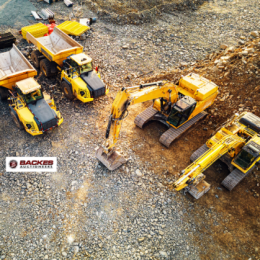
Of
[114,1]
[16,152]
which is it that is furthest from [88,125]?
[114,1]

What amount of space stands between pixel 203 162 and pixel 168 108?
3.40 m

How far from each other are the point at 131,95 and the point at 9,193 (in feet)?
18.0

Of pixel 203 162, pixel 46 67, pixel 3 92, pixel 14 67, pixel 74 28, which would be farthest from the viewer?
pixel 74 28

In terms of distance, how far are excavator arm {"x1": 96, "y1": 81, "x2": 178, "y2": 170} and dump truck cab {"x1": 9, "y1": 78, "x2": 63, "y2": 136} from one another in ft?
8.46

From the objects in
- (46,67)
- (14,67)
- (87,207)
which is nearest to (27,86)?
(46,67)

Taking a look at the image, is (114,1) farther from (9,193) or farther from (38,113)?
(9,193)

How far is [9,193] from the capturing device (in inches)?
320

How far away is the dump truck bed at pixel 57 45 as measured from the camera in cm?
1191

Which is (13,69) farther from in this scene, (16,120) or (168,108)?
(168,108)

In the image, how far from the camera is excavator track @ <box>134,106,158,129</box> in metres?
10.7

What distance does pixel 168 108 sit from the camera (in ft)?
34.3

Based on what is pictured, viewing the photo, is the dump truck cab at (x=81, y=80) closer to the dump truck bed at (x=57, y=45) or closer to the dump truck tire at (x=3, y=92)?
the dump truck bed at (x=57, y=45)

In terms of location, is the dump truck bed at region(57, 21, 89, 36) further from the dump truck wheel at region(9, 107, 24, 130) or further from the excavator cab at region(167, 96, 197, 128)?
the excavator cab at region(167, 96, 197, 128)

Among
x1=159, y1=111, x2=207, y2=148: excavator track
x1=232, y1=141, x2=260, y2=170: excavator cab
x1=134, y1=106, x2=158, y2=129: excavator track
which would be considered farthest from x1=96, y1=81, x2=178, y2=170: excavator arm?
x1=232, y1=141, x2=260, y2=170: excavator cab
